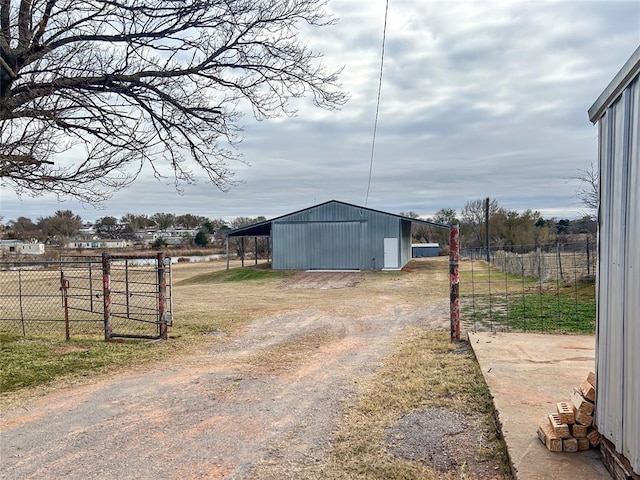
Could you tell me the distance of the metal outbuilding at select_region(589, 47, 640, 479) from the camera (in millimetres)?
2627

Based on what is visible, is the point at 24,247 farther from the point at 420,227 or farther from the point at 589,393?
the point at 589,393

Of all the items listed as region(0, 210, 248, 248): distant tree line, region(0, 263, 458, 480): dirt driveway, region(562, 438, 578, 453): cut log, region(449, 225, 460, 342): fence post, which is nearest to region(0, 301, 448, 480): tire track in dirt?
region(0, 263, 458, 480): dirt driveway

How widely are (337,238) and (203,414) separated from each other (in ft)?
73.6


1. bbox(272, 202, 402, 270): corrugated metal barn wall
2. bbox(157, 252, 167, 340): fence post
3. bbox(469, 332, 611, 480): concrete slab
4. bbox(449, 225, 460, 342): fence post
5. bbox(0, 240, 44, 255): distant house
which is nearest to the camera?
bbox(469, 332, 611, 480): concrete slab

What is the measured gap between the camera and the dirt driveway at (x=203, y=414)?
146 inches

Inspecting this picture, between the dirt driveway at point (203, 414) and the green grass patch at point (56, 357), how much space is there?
0.62m

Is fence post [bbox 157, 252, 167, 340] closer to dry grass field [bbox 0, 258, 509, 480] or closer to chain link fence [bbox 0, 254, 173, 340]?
chain link fence [bbox 0, 254, 173, 340]

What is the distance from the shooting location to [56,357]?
285 inches

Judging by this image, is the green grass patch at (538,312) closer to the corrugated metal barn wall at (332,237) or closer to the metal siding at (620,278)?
the metal siding at (620,278)

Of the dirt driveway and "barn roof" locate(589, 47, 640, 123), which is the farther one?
the dirt driveway

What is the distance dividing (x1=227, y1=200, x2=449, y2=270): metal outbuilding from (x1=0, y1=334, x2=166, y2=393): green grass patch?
18840 millimetres

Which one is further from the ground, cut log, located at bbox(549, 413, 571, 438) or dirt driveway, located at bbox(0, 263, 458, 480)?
cut log, located at bbox(549, 413, 571, 438)

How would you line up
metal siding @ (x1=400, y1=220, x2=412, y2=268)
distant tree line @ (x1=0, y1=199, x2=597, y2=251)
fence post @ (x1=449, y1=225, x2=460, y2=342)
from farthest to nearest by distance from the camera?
distant tree line @ (x1=0, y1=199, x2=597, y2=251) → metal siding @ (x1=400, y1=220, x2=412, y2=268) → fence post @ (x1=449, y1=225, x2=460, y2=342)

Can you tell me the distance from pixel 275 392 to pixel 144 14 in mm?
5338
